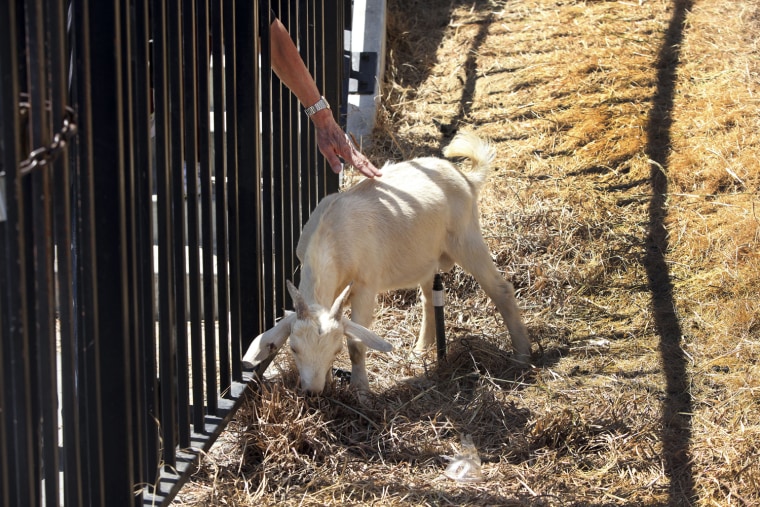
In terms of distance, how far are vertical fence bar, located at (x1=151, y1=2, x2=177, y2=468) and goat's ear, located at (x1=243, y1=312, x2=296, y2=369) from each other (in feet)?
2.03

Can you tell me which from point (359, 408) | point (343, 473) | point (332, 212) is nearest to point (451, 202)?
point (332, 212)

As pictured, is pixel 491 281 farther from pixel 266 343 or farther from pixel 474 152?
pixel 266 343

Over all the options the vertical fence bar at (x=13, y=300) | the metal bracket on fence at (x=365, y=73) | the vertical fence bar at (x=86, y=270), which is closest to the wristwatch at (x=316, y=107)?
the vertical fence bar at (x=86, y=270)

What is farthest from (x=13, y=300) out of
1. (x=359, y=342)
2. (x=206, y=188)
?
(x=359, y=342)

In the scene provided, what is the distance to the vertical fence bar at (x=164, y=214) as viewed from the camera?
338cm

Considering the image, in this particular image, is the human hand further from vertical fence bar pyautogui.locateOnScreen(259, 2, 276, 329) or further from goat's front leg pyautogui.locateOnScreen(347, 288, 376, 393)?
goat's front leg pyautogui.locateOnScreen(347, 288, 376, 393)

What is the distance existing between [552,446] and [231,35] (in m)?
2.34

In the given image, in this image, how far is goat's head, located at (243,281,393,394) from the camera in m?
4.16

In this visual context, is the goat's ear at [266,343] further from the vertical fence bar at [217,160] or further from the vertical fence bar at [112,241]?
the vertical fence bar at [112,241]

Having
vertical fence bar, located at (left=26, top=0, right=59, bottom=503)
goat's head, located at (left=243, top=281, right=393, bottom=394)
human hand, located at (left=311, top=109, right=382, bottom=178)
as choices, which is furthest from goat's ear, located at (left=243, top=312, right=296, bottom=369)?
vertical fence bar, located at (left=26, top=0, right=59, bottom=503)

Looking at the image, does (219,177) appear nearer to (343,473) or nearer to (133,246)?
(133,246)

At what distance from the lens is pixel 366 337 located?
14.2 feet

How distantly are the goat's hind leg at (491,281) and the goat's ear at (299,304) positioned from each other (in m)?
1.66

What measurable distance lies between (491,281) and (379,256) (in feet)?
2.77
